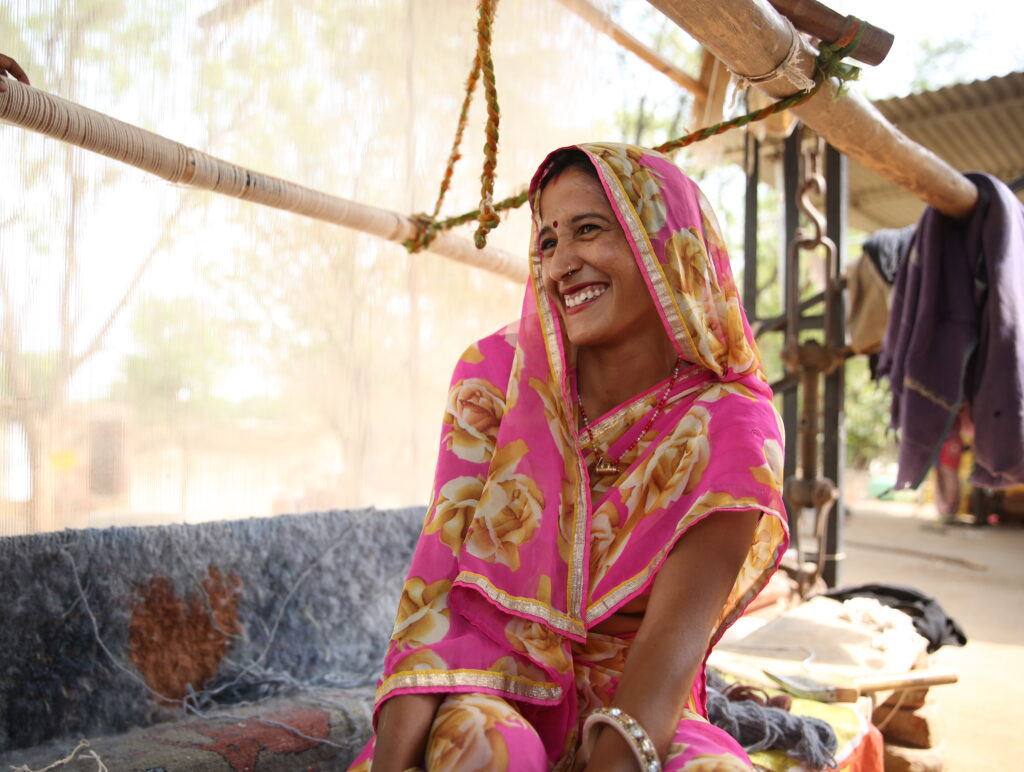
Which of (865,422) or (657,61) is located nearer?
(657,61)

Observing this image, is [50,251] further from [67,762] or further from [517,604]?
→ [517,604]

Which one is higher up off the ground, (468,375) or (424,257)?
(424,257)

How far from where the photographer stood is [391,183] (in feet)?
8.58

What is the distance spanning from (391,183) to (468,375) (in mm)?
1207

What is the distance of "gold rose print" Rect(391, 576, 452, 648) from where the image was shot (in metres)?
1.34

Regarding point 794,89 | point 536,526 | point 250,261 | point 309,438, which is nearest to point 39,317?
point 250,261

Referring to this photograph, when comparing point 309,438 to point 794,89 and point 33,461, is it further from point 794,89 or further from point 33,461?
point 794,89

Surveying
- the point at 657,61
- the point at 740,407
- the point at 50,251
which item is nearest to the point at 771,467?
the point at 740,407

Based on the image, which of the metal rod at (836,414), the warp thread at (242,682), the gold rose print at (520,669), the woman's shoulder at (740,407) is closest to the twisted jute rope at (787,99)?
the woman's shoulder at (740,407)

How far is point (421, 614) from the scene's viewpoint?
1.37 metres

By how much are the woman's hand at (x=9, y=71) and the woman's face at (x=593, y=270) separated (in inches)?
40.2

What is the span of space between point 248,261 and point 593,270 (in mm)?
1145

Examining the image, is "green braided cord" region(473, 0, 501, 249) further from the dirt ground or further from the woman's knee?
the dirt ground

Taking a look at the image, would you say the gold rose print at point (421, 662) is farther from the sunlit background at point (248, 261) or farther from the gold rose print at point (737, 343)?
the sunlit background at point (248, 261)
